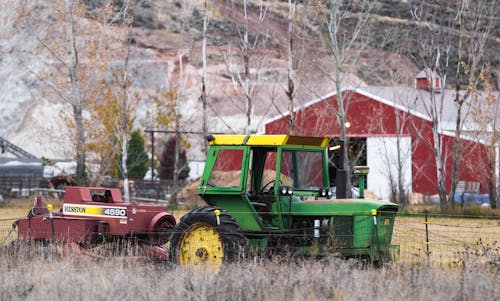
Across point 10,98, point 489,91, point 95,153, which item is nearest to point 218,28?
point 10,98

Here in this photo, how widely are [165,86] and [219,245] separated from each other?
241 feet

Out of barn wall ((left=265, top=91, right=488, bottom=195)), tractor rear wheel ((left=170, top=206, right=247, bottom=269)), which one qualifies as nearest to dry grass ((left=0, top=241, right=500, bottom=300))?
tractor rear wheel ((left=170, top=206, right=247, bottom=269))

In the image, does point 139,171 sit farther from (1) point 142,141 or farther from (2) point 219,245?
(2) point 219,245

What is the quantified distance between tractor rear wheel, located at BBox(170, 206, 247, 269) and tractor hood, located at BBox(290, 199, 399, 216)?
100 centimetres

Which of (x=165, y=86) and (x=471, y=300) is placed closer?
(x=471, y=300)

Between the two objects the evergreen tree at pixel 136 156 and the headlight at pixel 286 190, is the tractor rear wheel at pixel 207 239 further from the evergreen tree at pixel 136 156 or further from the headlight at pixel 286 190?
the evergreen tree at pixel 136 156

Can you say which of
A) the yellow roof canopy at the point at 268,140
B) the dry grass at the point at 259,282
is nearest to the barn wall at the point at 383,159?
the yellow roof canopy at the point at 268,140

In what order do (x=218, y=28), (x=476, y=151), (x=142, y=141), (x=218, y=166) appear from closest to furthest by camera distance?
(x=218, y=166) < (x=476, y=151) < (x=142, y=141) < (x=218, y=28)

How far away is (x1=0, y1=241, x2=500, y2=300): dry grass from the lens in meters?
9.66

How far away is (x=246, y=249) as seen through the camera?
12594 millimetres

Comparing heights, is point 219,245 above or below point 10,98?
below

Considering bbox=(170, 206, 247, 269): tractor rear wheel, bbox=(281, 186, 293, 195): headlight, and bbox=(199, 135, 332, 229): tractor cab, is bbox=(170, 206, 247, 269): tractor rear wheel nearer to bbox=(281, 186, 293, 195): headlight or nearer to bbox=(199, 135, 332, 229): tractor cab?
bbox=(199, 135, 332, 229): tractor cab

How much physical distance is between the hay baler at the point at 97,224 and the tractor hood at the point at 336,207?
2.48m

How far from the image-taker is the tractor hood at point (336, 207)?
12742 millimetres
